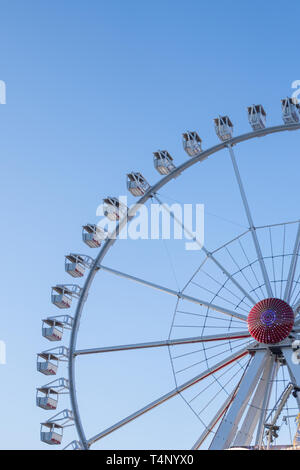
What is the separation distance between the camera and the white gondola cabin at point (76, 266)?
1154 inches

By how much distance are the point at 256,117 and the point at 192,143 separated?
254cm

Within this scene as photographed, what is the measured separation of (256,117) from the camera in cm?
2841

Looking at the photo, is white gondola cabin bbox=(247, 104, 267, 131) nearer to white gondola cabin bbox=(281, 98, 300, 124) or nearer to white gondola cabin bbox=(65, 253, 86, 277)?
white gondola cabin bbox=(281, 98, 300, 124)

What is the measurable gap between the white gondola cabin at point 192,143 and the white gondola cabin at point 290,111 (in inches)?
132

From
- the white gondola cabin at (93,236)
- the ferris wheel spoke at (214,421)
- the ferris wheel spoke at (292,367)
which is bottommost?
the ferris wheel spoke at (214,421)

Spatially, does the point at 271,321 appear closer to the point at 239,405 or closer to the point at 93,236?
the point at 239,405

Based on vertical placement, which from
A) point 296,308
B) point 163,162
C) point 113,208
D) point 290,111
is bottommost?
point 296,308

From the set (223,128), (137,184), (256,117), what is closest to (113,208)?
(137,184)

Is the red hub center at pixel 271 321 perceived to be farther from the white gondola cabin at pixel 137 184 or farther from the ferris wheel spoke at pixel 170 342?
the white gondola cabin at pixel 137 184

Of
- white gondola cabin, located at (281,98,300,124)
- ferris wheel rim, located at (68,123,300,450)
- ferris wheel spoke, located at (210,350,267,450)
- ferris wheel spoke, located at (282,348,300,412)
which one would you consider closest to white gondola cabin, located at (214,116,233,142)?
ferris wheel rim, located at (68,123,300,450)

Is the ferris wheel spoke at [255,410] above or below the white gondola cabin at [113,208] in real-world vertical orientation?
below

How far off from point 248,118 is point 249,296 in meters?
7.11

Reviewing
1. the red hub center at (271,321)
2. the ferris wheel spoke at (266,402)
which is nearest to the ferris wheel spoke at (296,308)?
the red hub center at (271,321)
